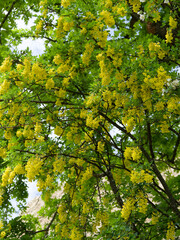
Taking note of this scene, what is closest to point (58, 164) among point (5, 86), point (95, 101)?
point (95, 101)

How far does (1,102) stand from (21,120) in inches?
20.6

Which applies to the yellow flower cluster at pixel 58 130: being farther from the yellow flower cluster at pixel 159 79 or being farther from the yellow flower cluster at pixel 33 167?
the yellow flower cluster at pixel 159 79

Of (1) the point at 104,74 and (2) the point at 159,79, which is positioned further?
(1) the point at 104,74

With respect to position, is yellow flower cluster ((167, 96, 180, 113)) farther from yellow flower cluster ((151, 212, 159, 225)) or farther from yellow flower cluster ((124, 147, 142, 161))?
yellow flower cluster ((151, 212, 159, 225))

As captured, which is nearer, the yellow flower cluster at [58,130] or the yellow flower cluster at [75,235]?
the yellow flower cluster at [75,235]

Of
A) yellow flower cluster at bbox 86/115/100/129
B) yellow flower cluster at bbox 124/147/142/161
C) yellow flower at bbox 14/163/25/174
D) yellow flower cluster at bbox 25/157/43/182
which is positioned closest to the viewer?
yellow flower cluster at bbox 124/147/142/161

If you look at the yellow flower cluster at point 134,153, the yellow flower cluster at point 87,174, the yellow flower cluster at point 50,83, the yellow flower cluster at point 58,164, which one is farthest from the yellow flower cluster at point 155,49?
the yellow flower cluster at point 87,174

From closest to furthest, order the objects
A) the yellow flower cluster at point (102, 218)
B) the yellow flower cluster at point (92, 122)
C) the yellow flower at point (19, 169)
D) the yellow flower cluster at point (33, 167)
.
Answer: the yellow flower cluster at point (33, 167), the yellow flower cluster at point (92, 122), the yellow flower at point (19, 169), the yellow flower cluster at point (102, 218)

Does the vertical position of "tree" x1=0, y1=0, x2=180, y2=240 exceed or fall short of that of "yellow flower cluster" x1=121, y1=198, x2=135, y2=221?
it exceeds it

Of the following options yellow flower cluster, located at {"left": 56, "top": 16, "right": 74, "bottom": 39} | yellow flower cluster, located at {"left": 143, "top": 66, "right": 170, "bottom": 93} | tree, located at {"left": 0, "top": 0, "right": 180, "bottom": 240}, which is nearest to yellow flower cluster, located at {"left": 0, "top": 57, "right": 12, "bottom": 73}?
tree, located at {"left": 0, "top": 0, "right": 180, "bottom": 240}

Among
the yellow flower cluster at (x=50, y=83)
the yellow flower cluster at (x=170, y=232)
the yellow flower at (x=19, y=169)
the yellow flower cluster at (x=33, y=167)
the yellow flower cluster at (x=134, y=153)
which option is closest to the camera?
the yellow flower cluster at (x=134, y=153)

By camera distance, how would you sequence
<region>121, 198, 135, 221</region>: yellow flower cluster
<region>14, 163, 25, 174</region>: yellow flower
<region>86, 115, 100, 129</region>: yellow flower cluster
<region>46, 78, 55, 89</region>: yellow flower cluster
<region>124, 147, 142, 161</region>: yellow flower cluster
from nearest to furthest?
<region>121, 198, 135, 221</region>: yellow flower cluster
<region>124, 147, 142, 161</region>: yellow flower cluster
<region>86, 115, 100, 129</region>: yellow flower cluster
<region>14, 163, 25, 174</region>: yellow flower
<region>46, 78, 55, 89</region>: yellow flower cluster

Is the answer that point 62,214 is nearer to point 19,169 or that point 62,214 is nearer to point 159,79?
point 19,169

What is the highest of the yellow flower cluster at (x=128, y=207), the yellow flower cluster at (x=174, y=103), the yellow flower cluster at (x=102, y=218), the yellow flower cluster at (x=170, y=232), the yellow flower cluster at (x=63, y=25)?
the yellow flower cluster at (x=63, y=25)
